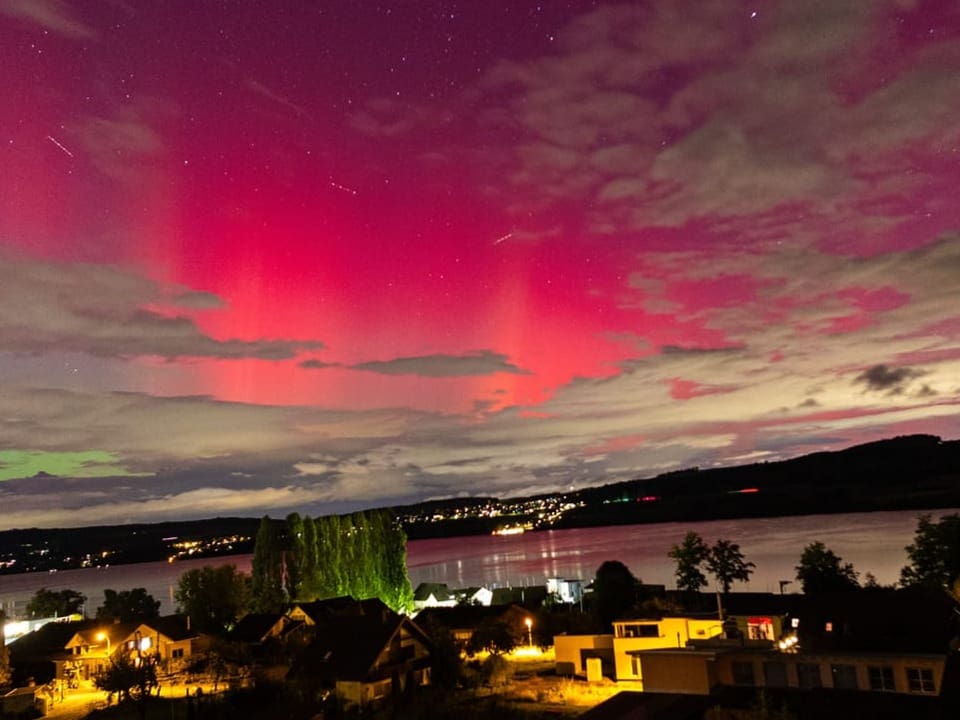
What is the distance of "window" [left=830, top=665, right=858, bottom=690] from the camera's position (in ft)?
68.6

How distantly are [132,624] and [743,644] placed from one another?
119ft

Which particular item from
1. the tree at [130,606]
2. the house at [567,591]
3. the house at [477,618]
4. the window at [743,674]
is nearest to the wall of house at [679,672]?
the window at [743,674]

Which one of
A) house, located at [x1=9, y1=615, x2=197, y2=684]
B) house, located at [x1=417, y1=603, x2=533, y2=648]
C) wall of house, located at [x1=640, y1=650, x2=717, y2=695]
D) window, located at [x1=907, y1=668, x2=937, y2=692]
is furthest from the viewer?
house, located at [x1=417, y1=603, x2=533, y2=648]

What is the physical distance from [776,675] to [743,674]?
3.07 ft

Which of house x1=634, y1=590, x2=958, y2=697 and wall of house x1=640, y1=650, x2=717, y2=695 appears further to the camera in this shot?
wall of house x1=640, y1=650, x2=717, y2=695

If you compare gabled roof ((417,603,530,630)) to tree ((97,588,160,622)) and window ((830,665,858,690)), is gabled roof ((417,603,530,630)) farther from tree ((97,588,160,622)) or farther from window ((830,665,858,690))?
tree ((97,588,160,622))

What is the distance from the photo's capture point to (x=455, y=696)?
27.9m

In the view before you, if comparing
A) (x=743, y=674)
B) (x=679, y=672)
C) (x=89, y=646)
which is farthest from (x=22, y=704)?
(x=743, y=674)

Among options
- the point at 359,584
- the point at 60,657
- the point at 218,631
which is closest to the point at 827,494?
the point at 359,584

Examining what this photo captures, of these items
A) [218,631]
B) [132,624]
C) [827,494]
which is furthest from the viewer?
[827,494]

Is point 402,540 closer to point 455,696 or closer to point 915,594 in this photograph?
point 455,696

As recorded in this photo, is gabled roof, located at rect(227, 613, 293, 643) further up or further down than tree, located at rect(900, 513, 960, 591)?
further down

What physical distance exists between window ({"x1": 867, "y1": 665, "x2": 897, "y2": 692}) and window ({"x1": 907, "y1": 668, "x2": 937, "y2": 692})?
17.2 inches

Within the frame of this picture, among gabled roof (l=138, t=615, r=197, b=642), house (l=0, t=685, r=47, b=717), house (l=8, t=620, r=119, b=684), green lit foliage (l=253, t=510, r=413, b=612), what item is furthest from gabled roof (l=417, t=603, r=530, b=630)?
house (l=8, t=620, r=119, b=684)
